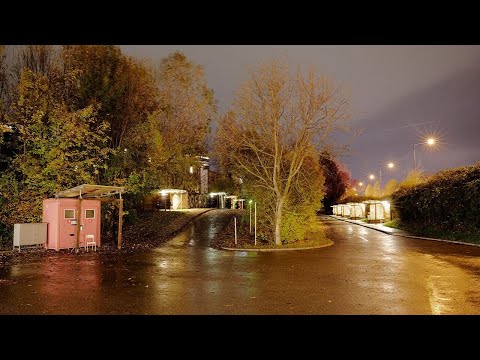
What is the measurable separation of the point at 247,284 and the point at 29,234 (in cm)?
1238

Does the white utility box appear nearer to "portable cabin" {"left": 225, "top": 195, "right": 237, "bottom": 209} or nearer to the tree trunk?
the tree trunk

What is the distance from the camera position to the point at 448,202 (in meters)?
26.3

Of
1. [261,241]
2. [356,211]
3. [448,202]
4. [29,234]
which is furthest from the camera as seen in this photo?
[356,211]

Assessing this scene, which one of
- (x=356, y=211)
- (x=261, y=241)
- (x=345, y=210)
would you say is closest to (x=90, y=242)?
(x=261, y=241)

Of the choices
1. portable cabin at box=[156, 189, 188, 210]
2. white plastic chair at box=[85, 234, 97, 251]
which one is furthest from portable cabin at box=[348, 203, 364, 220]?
white plastic chair at box=[85, 234, 97, 251]

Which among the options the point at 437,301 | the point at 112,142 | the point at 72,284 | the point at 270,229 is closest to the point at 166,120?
the point at 112,142

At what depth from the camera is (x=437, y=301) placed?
8766mm

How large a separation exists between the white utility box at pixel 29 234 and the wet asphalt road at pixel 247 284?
312 cm

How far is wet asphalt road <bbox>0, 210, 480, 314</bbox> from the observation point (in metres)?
8.30

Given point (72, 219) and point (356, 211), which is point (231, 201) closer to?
point (356, 211)

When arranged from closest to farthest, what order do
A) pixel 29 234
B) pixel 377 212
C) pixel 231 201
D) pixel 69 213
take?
1. pixel 29 234
2. pixel 69 213
3. pixel 377 212
4. pixel 231 201

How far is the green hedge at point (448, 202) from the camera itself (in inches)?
944

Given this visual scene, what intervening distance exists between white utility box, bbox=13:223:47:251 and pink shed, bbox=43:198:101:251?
375 mm

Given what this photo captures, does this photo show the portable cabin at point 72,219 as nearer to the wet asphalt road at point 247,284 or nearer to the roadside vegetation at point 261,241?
the wet asphalt road at point 247,284
